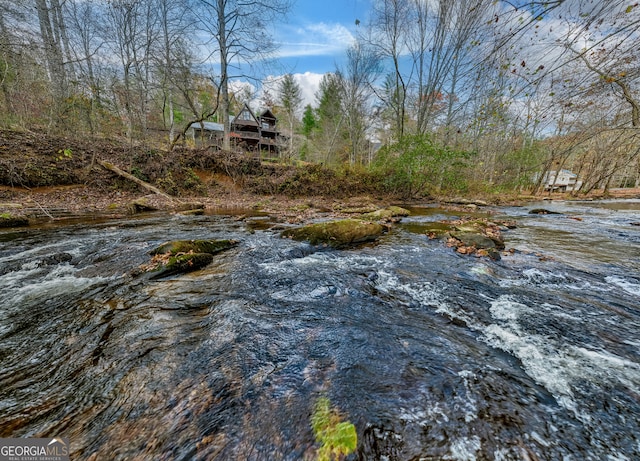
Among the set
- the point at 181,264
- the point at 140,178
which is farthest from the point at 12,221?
the point at 140,178

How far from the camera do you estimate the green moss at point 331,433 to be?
1343 millimetres

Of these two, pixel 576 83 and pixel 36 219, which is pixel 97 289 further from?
pixel 576 83

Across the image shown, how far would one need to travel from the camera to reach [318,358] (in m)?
2.11

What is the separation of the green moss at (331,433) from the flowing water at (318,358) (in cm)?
5

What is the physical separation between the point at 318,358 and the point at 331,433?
665mm

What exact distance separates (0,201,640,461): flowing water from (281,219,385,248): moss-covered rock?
1293mm

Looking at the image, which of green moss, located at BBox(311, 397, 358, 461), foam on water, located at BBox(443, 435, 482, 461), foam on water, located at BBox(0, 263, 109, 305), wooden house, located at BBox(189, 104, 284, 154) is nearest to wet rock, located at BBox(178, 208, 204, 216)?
foam on water, located at BBox(0, 263, 109, 305)

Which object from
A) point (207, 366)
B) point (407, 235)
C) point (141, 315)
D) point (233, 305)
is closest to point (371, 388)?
point (207, 366)

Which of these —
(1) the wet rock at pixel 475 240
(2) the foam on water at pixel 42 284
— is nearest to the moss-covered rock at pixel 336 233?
(1) the wet rock at pixel 475 240

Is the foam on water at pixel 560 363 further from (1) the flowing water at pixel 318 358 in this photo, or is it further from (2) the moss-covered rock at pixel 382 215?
(2) the moss-covered rock at pixel 382 215

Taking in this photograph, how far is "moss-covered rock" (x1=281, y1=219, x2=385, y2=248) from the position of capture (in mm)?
5477

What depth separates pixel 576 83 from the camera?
12.2 ft

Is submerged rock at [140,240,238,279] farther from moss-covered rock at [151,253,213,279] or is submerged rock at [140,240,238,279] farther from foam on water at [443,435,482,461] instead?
foam on water at [443,435,482,461]

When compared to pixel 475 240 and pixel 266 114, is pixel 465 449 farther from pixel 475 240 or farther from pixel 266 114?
pixel 266 114
